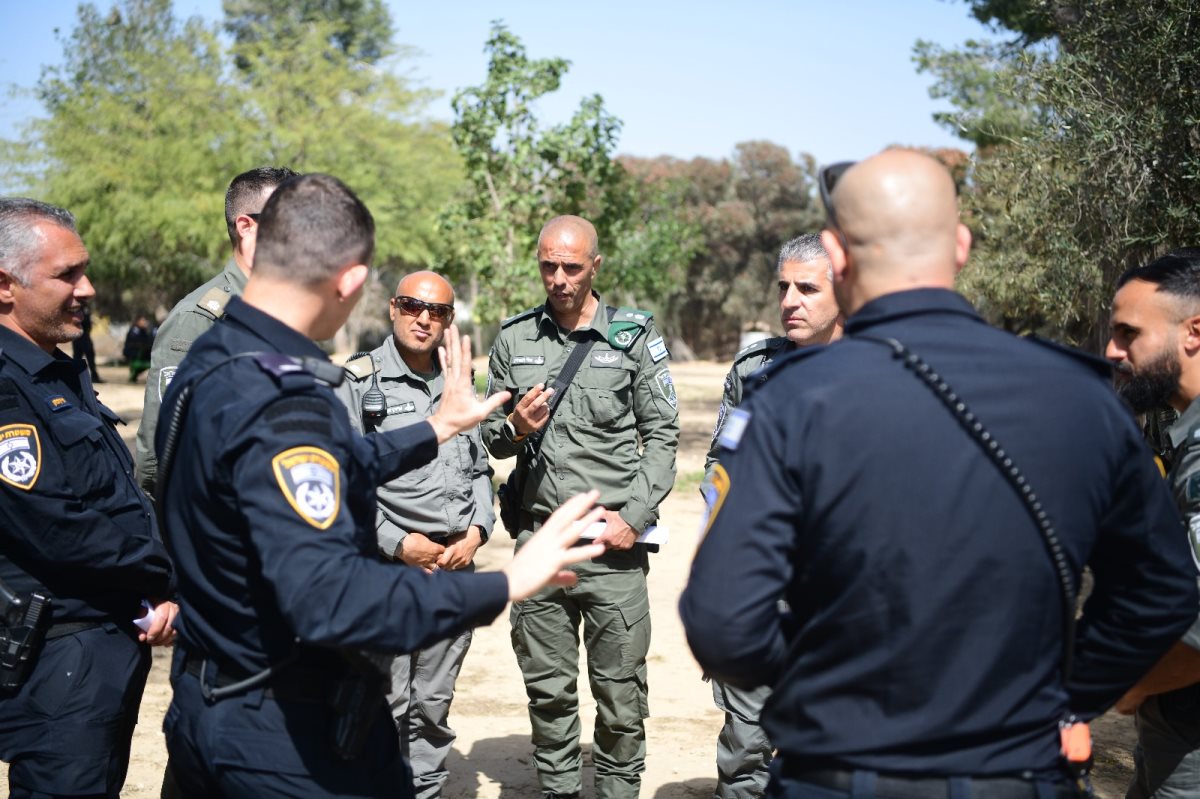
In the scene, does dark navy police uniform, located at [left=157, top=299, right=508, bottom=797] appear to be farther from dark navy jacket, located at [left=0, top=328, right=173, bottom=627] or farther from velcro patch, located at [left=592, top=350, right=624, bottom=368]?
velcro patch, located at [left=592, top=350, right=624, bottom=368]

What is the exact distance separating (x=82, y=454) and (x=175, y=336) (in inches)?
30.8

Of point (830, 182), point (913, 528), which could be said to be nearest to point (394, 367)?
point (830, 182)

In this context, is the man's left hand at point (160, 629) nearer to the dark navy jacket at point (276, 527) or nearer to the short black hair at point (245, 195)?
the dark navy jacket at point (276, 527)

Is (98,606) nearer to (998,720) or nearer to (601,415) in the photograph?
(601,415)

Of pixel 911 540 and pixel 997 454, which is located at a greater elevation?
pixel 997 454

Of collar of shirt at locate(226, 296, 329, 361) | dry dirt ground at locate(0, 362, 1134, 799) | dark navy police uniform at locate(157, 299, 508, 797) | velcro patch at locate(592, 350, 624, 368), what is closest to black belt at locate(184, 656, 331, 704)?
dark navy police uniform at locate(157, 299, 508, 797)

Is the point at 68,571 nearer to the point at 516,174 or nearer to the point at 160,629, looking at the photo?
the point at 160,629

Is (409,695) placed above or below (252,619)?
below

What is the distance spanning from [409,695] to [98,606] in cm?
173

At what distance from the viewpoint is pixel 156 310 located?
37.5 metres

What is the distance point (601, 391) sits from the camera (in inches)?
208

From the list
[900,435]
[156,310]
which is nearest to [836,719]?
[900,435]

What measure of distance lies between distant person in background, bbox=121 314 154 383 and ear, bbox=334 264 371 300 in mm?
29214

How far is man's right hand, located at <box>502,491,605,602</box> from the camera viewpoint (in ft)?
8.01
